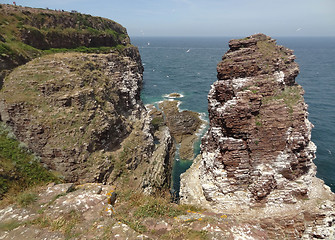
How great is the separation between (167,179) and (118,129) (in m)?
14.4

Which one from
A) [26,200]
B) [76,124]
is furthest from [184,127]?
[26,200]

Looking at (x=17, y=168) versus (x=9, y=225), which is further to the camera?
(x=17, y=168)

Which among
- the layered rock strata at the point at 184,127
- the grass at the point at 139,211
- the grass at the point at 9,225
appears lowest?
the layered rock strata at the point at 184,127

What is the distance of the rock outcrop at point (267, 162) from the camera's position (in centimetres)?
1736

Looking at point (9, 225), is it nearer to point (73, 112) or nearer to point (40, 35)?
point (73, 112)

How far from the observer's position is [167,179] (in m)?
39.1

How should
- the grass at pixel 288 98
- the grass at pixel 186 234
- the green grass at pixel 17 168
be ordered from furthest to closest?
1. the green grass at pixel 17 168
2. the grass at pixel 288 98
3. the grass at pixel 186 234

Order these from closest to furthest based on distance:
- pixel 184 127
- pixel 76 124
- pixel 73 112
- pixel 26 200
→ pixel 26 200
pixel 76 124
pixel 73 112
pixel 184 127

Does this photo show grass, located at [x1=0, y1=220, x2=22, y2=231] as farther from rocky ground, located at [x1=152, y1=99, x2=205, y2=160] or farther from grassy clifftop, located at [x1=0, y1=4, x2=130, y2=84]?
rocky ground, located at [x1=152, y1=99, x2=205, y2=160]

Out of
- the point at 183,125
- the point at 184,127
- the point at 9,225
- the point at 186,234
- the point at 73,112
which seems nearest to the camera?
the point at 186,234

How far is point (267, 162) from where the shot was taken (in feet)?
61.0

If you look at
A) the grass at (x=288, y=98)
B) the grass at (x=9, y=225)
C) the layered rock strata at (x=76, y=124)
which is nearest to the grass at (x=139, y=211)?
the grass at (x=9, y=225)

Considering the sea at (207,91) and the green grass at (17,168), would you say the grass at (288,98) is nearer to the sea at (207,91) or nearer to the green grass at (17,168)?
the sea at (207,91)

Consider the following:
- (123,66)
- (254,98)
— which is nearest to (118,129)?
(123,66)
